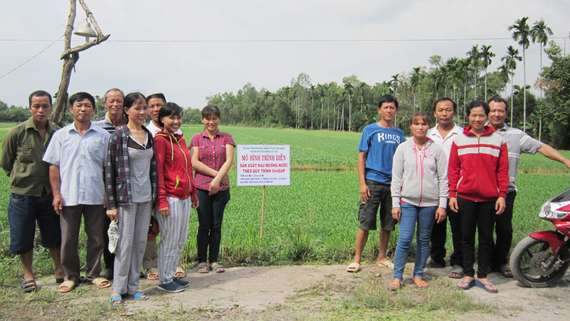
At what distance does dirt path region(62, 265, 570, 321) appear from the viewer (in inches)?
143

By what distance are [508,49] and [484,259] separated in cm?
5632

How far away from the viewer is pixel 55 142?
13.3 feet

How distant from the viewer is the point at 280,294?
4.04 meters

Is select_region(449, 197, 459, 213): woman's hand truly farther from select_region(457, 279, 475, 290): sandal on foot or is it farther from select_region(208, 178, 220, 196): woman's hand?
select_region(208, 178, 220, 196): woman's hand

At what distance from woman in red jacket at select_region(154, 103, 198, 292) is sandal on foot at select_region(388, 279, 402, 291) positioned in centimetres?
219

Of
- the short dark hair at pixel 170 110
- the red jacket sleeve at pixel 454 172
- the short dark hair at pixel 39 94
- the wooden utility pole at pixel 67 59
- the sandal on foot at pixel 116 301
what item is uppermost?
the wooden utility pole at pixel 67 59

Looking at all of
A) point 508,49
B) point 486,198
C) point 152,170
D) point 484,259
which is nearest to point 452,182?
point 486,198

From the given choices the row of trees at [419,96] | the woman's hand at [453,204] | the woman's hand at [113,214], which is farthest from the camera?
the row of trees at [419,96]

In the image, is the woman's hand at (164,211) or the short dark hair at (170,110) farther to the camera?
the short dark hair at (170,110)

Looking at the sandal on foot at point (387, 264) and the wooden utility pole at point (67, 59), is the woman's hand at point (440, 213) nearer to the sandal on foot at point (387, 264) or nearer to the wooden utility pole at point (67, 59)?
the sandal on foot at point (387, 264)

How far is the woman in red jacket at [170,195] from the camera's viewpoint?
4.06 metres

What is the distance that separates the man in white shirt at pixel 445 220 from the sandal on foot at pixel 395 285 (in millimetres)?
840

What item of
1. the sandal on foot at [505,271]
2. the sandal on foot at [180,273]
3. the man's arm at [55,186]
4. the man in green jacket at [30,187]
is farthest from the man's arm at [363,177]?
the man in green jacket at [30,187]

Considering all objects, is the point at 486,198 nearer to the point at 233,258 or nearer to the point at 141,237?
the point at 233,258
